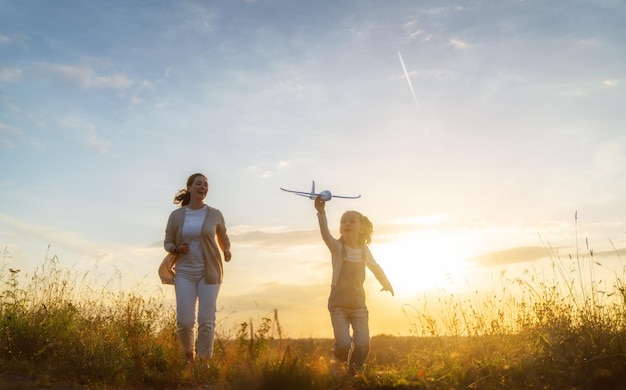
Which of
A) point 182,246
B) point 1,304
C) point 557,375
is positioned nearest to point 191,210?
point 182,246

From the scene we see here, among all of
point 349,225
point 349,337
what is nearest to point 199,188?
point 349,225

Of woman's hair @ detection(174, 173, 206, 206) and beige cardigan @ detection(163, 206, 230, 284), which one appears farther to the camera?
woman's hair @ detection(174, 173, 206, 206)

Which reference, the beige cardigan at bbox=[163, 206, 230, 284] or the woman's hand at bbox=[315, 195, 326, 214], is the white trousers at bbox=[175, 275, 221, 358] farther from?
the woman's hand at bbox=[315, 195, 326, 214]

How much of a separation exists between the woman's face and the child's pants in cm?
223

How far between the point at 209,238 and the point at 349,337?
2158 millimetres

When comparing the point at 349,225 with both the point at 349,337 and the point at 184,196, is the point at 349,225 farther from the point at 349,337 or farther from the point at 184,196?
the point at 184,196

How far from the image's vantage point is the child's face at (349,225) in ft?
24.8

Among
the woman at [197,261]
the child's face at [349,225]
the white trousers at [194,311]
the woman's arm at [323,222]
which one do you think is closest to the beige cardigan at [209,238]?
the woman at [197,261]

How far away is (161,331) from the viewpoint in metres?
9.31

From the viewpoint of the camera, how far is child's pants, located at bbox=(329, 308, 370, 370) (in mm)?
6930

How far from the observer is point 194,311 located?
7211mm

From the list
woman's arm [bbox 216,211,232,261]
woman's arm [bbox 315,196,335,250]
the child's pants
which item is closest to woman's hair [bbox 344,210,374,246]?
woman's arm [bbox 315,196,335,250]

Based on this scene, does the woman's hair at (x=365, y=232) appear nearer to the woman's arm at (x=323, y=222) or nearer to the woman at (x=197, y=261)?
the woman's arm at (x=323, y=222)

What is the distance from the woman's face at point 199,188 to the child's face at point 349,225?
1.84 meters
